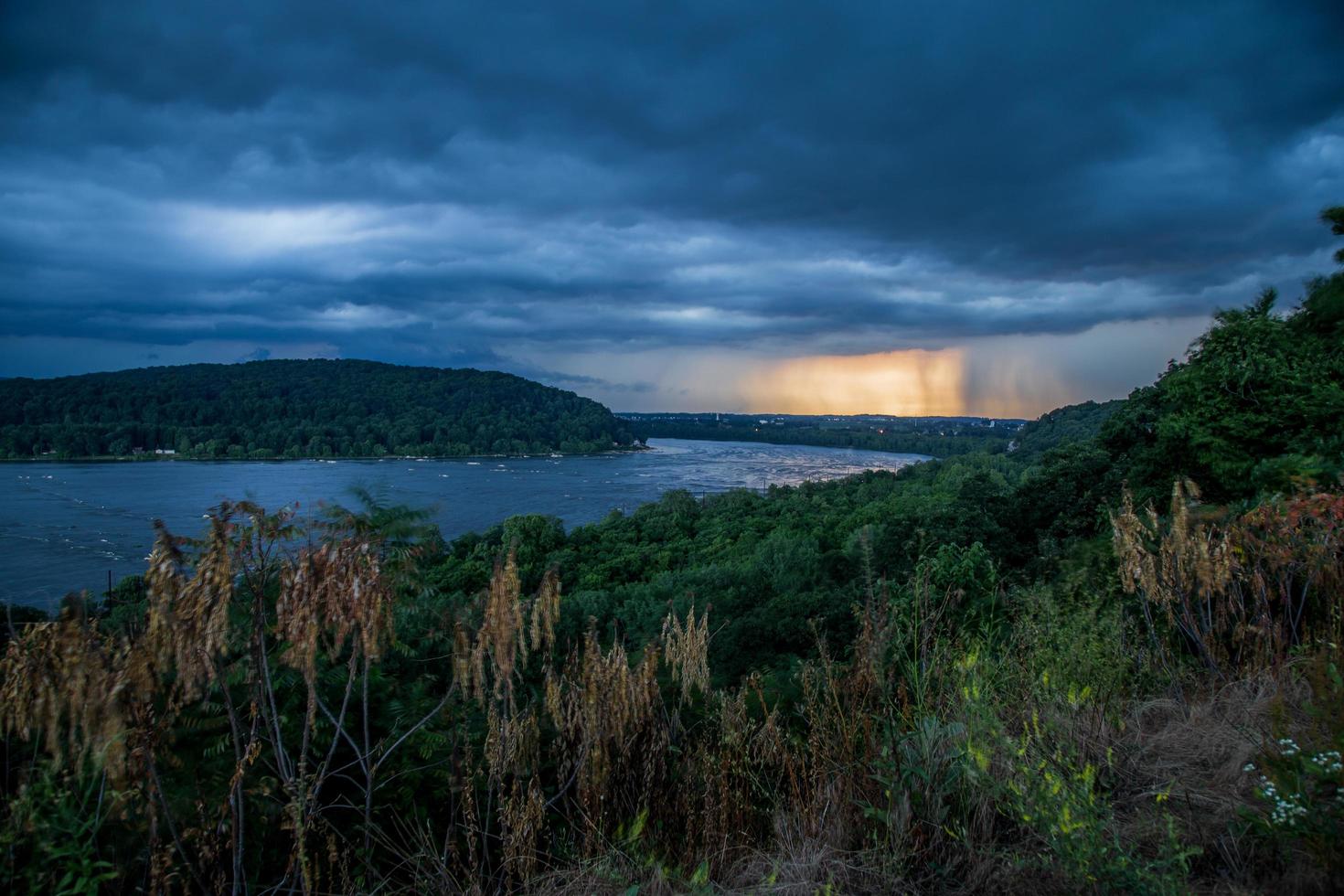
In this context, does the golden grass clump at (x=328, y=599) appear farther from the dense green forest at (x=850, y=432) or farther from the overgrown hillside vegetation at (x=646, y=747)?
the dense green forest at (x=850, y=432)

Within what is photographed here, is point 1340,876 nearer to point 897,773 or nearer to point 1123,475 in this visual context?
point 897,773

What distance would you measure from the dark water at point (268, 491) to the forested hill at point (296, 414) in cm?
326

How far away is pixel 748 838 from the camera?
105 inches

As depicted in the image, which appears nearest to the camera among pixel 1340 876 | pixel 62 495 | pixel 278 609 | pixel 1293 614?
pixel 1340 876

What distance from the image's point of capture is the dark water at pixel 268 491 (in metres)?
36.4

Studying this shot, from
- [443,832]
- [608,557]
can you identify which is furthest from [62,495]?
[443,832]

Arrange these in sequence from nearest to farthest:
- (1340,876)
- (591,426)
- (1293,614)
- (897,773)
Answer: (1340,876) < (897,773) < (1293,614) < (591,426)

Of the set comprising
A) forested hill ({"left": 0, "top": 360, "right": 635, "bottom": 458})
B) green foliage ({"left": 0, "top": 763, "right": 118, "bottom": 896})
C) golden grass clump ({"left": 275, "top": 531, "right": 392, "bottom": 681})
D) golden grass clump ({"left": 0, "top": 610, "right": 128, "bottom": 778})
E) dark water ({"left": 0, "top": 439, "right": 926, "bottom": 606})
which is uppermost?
forested hill ({"left": 0, "top": 360, "right": 635, "bottom": 458})

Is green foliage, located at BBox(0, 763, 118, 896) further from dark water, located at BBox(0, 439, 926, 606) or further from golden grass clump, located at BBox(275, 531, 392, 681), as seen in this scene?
dark water, located at BBox(0, 439, 926, 606)

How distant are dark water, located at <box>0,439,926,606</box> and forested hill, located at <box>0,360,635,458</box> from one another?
326 centimetres


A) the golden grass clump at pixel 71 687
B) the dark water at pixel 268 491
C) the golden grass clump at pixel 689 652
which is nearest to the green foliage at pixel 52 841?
the golden grass clump at pixel 71 687

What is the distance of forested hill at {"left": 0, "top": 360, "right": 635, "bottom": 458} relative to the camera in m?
81.7

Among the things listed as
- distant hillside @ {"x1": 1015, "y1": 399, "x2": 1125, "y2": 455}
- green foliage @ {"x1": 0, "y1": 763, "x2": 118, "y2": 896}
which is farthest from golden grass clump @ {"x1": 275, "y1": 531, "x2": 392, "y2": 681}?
distant hillside @ {"x1": 1015, "y1": 399, "x2": 1125, "y2": 455}

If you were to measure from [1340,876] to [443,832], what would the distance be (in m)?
→ 3.21
